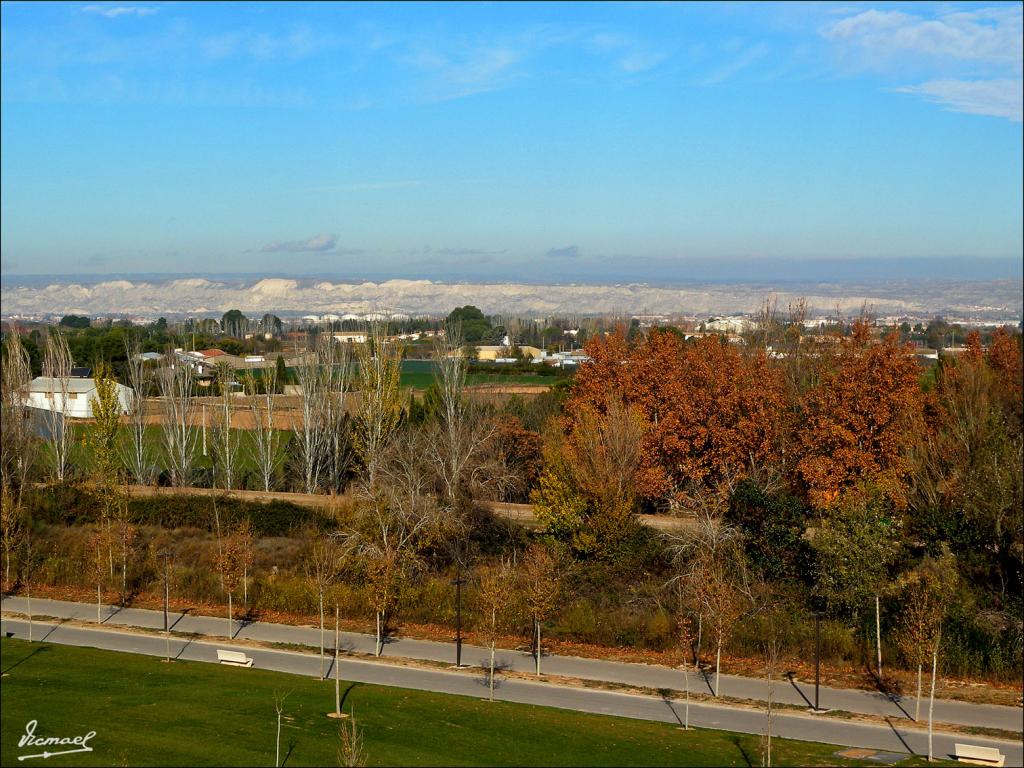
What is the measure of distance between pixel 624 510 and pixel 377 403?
38.3 ft

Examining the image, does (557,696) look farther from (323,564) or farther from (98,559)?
(98,559)

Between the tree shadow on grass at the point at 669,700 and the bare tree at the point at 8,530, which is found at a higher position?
the bare tree at the point at 8,530

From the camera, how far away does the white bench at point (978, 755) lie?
16984 mm

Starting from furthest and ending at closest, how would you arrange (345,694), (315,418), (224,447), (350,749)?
(224,447) < (315,418) < (345,694) < (350,749)

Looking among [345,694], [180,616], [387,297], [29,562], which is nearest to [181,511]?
[29,562]

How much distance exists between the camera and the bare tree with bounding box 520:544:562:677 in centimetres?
2323

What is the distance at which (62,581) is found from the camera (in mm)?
30531

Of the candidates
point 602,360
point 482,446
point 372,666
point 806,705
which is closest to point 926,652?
point 806,705

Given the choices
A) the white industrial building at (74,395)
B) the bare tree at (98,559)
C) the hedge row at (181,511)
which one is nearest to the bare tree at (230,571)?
the bare tree at (98,559)

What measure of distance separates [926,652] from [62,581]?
2368 cm

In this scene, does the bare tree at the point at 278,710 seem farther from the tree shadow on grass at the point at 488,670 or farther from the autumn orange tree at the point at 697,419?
the autumn orange tree at the point at 697,419

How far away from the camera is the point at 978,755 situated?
17047 mm

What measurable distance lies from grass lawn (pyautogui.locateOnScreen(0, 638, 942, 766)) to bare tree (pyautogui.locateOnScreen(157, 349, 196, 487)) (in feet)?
65.9

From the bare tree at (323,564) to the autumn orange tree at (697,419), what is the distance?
9.97m
